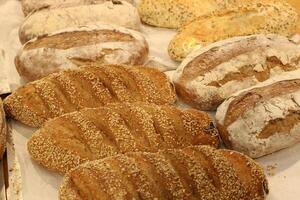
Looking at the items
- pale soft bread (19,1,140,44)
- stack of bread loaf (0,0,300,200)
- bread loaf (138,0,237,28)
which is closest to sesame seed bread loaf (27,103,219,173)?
stack of bread loaf (0,0,300,200)

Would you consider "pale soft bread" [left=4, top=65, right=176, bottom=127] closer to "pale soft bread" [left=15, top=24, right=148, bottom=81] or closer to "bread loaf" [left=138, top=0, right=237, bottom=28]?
"pale soft bread" [left=15, top=24, right=148, bottom=81]

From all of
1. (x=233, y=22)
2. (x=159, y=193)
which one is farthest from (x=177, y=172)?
(x=233, y=22)

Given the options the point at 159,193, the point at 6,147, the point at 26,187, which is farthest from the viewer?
the point at 6,147

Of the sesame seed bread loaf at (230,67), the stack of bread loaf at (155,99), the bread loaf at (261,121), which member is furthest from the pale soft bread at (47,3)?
the bread loaf at (261,121)

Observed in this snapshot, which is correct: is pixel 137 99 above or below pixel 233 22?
below

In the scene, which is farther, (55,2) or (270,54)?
(55,2)

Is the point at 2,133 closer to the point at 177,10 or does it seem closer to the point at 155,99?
the point at 155,99

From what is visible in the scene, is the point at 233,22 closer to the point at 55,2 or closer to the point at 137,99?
the point at 137,99
